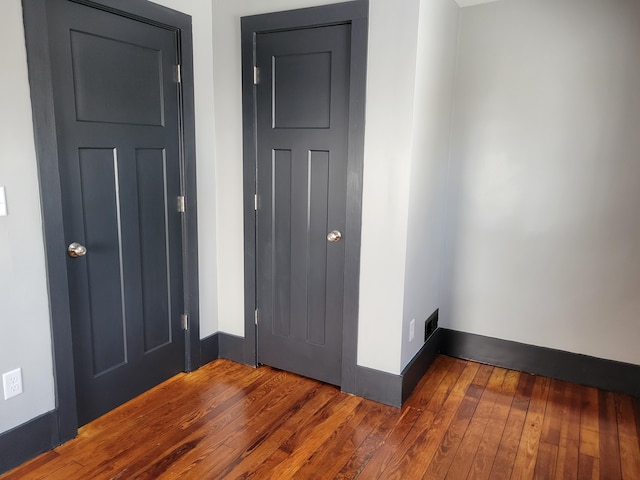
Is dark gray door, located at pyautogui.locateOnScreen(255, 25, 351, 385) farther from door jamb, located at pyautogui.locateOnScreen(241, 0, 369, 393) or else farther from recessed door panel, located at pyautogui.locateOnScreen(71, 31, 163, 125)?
recessed door panel, located at pyautogui.locateOnScreen(71, 31, 163, 125)

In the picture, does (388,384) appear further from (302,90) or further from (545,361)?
(302,90)

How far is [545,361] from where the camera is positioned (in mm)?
2984

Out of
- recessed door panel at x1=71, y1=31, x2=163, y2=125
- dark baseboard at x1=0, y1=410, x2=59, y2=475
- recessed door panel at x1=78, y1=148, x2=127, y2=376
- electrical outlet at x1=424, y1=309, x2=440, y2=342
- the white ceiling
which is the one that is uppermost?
the white ceiling

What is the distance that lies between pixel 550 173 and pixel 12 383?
9.69 ft

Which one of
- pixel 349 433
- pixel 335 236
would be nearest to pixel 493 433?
pixel 349 433

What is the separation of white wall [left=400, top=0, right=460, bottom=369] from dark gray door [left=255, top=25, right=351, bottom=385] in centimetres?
38

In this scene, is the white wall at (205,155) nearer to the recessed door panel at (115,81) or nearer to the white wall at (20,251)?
the recessed door panel at (115,81)

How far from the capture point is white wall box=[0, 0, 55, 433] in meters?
1.90

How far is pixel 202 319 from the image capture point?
3047mm

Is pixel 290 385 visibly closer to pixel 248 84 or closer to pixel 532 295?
pixel 532 295

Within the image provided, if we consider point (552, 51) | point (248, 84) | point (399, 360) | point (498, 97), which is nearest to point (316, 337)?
point (399, 360)

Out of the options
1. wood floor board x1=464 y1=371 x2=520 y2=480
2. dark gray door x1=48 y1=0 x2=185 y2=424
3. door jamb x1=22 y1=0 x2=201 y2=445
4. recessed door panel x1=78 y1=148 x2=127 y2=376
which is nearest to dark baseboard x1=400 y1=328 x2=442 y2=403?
wood floor board x1=464 y1=371 x2=520 y2=480

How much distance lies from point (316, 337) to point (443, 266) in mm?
1017

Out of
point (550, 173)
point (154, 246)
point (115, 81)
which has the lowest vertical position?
point (154, 246)
